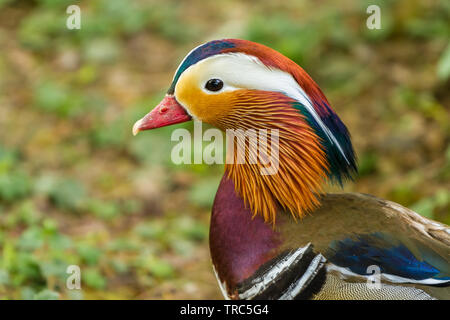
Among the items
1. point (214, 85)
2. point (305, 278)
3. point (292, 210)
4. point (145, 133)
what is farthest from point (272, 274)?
point (145, 133)

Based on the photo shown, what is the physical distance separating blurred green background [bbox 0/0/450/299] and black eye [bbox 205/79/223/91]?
4.14 feet

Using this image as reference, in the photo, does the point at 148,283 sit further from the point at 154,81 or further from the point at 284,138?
the point at 154,81

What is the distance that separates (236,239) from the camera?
245 centimetres

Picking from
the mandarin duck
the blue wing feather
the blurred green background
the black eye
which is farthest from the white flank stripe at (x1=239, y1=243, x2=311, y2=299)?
the blurred green background

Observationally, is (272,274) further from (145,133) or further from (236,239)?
(145,133)

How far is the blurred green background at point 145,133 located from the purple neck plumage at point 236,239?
2.91ft

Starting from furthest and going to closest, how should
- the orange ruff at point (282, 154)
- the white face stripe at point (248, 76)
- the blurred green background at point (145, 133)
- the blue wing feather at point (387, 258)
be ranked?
the blurred green background at point (145, 133)
the orange ruff at point (282, 154)
the white face stripe at point (248, 76)
the blue wing feather at point (387, 258)

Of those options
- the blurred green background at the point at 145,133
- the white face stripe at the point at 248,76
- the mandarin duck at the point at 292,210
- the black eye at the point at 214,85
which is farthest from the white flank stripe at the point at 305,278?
the blurred green background at the point at 145,133

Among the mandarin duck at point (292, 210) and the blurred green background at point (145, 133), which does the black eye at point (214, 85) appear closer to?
the mandarin duck at point (292, 210)

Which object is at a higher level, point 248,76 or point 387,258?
point 248,76

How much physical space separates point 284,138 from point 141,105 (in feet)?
11.7

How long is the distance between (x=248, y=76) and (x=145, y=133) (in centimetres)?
320

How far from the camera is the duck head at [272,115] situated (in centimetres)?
239

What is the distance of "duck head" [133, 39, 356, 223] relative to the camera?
239 cm
